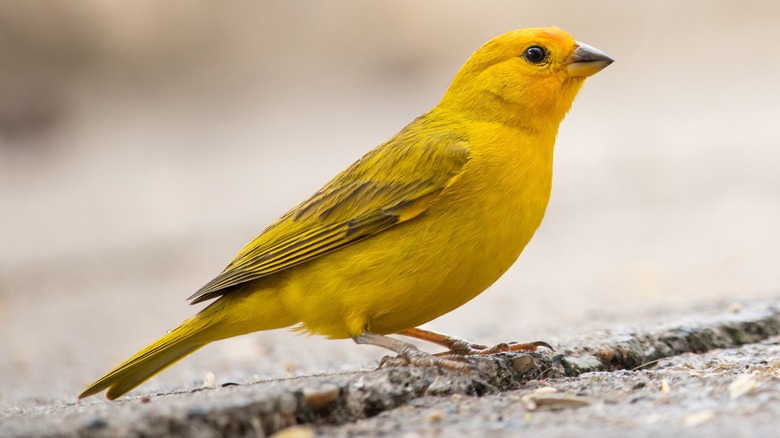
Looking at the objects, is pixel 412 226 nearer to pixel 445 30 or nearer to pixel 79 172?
pixel 79 172

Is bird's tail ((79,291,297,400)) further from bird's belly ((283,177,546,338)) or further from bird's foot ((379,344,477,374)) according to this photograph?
bird's foot ((379,344,477,374))

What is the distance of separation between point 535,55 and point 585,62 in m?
0.18

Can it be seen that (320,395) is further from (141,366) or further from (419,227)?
(141,366)

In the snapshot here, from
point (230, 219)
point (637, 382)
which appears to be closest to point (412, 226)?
point (637, 382)

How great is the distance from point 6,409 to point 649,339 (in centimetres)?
228

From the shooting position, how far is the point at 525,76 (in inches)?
156

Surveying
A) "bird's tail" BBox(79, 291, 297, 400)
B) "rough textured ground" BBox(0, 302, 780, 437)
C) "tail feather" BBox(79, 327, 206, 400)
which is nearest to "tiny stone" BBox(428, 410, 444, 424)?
"rough textured ground" BBox(0, 302, 780, 437)

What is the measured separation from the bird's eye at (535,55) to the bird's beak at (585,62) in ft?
0.30

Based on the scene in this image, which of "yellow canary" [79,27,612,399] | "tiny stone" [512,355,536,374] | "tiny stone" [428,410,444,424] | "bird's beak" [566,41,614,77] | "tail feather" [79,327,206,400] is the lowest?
"tiny stone" [428,410,444,424]

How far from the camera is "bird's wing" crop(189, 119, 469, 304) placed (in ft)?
12.0

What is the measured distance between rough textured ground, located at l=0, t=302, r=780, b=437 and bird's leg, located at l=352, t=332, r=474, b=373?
0.03m

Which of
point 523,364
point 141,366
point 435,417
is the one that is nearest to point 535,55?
point 523,364

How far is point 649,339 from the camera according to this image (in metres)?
3.93

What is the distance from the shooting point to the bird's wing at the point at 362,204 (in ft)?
12.0
